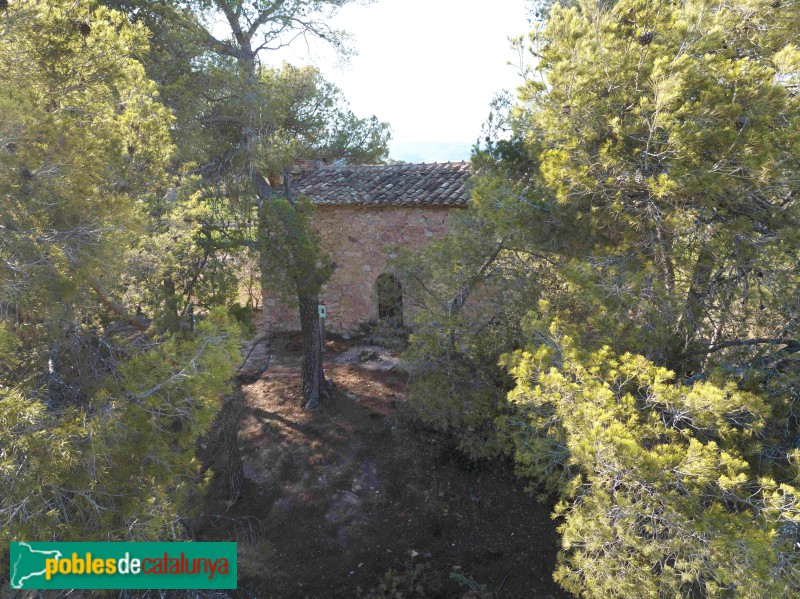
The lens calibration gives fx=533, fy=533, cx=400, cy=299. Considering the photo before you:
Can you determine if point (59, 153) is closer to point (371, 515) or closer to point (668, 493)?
point (668, 493)

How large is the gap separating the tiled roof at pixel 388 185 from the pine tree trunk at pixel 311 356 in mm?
3279

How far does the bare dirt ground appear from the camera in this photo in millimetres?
6066

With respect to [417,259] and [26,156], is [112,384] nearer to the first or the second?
[26,156]

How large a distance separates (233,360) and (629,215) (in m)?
3.35

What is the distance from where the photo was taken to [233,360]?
398 cm

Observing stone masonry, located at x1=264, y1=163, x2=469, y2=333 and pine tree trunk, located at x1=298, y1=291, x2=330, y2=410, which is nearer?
pine tree trunk, located at x1=298, y1=291, x2=330, y2=410

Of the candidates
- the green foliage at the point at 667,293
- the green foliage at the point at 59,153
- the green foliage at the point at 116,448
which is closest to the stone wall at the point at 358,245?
the green foliage at the point at 667,293

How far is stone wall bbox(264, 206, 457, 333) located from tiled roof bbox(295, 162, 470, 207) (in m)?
0.28

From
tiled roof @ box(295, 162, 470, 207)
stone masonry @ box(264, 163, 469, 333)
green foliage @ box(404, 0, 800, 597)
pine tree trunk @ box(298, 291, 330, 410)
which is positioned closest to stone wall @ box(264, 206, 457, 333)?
stone masonry @ box(264, 163, 469, 333)

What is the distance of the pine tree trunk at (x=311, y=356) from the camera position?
922 centimetres

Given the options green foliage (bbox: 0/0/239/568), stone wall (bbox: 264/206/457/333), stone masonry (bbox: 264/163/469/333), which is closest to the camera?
green foliage (bbox: 0/0/239/568)

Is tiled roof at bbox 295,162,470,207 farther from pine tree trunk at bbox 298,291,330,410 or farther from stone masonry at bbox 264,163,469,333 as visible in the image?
pine tree trunk at bbox 298,291,330,410

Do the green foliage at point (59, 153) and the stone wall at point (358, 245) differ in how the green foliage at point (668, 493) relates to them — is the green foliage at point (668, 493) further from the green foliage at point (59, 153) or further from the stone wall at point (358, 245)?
the stone wall at point (358, 245)

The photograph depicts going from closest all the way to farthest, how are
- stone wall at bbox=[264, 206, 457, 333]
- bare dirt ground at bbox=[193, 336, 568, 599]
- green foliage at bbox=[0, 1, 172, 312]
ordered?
green foliage at bbox=[0, 1, 172, 312] → bare dirt ground at bbox=[193, 336, 568, 599] → stone wall at bbox=[264, 206, 457, 333]
